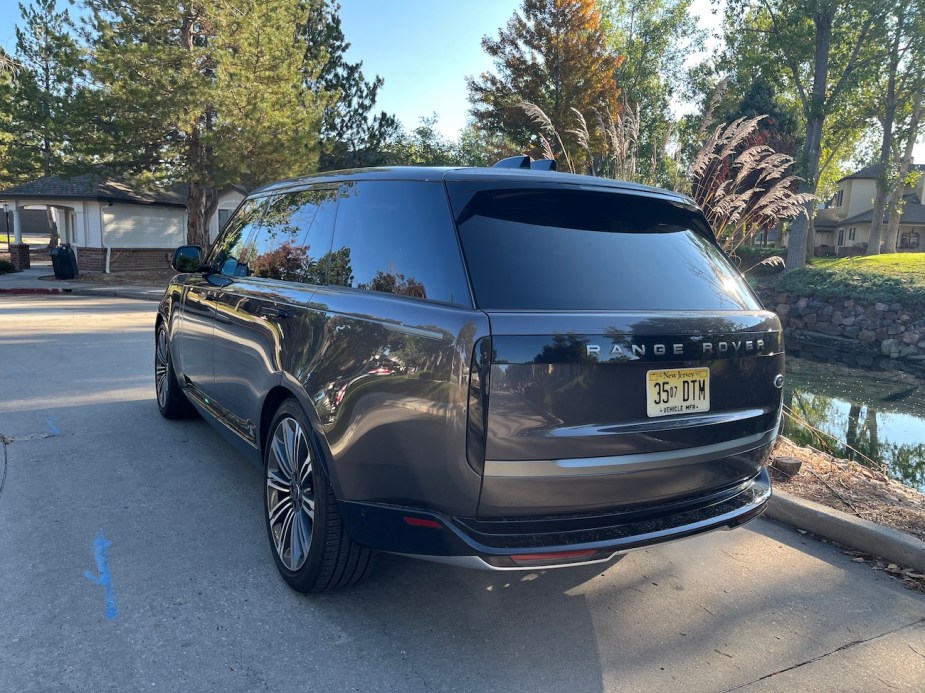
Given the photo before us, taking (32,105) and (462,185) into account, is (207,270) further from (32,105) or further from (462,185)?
(32,105)

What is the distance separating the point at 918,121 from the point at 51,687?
42.4 m

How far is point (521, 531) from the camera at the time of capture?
256 cm

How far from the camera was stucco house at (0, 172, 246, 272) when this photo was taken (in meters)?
25.8

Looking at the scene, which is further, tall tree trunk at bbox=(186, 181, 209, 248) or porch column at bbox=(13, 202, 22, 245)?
porch column at bbox=(13, 202, 22, 245)

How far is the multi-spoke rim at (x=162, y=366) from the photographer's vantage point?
6.10m

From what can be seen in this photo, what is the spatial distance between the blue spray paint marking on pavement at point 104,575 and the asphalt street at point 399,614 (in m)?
0.01

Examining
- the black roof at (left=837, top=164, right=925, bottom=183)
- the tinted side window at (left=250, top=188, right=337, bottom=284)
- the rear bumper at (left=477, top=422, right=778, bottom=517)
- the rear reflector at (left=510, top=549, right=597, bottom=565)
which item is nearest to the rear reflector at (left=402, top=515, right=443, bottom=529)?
the rear bumper at (left=477, top=422, right=778, bottom=517)

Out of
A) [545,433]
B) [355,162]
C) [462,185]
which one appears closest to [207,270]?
[462,185]

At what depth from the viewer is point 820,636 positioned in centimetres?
308

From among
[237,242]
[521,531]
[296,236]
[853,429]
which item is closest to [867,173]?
[853,429]

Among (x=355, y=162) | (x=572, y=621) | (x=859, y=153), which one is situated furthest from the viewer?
(x=859, y=153)

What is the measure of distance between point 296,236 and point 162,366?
305 cm

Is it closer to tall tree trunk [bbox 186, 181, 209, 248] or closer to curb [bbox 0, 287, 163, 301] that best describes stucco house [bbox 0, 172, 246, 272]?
tall tree trunk [bbox 186, 181, 209, 248]

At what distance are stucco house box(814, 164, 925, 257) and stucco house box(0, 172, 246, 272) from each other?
141 ft
